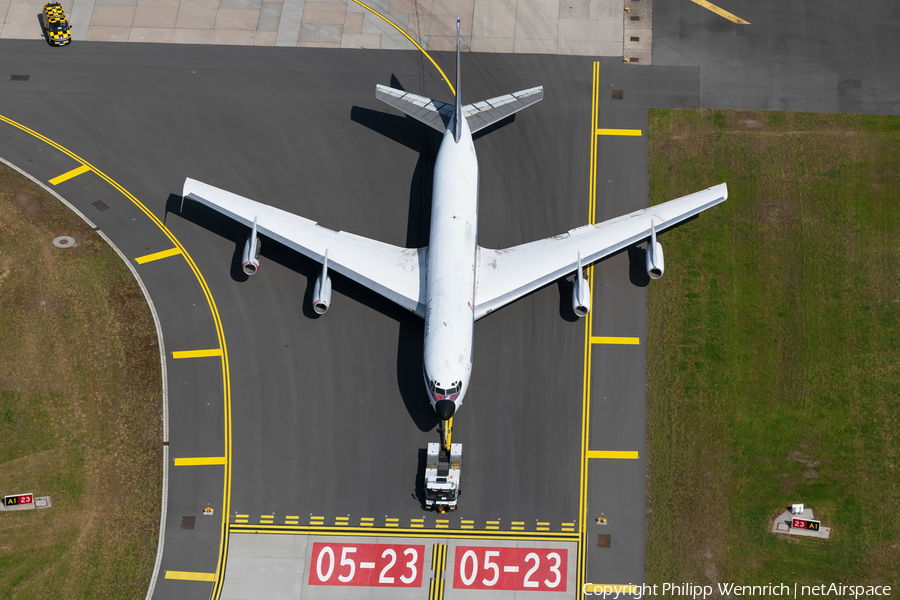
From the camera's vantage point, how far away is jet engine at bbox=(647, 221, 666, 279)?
194 feet

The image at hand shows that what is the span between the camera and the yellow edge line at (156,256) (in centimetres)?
6334

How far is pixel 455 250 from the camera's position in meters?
56.3

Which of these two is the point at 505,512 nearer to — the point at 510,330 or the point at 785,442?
→ the point at 510,330

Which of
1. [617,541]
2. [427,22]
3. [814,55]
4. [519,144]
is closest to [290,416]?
[617,541]

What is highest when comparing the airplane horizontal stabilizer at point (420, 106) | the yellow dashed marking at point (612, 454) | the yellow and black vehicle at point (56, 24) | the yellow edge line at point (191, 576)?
the yellow and black vehicle at point (56, 24)

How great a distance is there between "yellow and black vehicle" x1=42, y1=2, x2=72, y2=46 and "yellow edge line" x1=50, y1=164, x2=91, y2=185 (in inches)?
557

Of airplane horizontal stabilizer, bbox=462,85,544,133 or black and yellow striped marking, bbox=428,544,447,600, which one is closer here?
black and yellow striped marking, bbox=428,544,447,600

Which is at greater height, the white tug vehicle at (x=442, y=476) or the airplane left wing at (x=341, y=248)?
the airplane left wing at (x=341, y=248)

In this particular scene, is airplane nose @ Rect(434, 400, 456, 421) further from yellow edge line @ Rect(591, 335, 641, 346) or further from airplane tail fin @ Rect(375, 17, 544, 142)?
airplane tail fin @ Rect(375, 17, 544, 142)

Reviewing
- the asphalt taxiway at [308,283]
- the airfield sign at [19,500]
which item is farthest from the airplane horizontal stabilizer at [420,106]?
the airfield sign at [19,500]

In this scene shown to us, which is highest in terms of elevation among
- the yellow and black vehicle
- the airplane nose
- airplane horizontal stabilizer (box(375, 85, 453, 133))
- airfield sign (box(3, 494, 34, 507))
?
the yellow and black vehicle

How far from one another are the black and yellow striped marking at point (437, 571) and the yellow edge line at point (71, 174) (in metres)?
43.2

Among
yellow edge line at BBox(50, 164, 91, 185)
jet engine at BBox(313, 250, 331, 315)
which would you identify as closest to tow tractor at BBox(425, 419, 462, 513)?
jet engine at BBox(313, 250, 331, 315)

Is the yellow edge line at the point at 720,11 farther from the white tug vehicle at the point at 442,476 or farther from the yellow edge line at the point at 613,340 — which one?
the white tug vehicle at the point at 442,476
